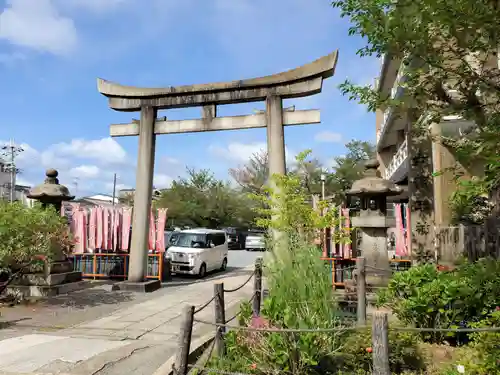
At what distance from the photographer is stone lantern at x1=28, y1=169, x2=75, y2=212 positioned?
1082 centimetres

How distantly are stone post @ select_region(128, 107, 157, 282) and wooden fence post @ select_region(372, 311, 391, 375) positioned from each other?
8.89 meters

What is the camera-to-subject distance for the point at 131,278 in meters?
10.9

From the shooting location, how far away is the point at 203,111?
11164mm

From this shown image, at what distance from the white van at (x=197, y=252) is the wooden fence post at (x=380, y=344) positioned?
38.1 feet

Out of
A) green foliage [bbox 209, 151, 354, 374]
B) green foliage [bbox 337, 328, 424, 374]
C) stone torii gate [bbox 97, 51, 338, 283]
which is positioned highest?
stone torii gate [bbox 97, 51, 338, 283]

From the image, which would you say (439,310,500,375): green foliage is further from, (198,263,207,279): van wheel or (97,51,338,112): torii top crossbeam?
(198,263,207,279): van wheel

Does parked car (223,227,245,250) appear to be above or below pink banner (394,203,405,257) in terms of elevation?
below

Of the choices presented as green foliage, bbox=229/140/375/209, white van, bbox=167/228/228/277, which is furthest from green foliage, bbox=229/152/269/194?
white van, bbox=167/228/228/277

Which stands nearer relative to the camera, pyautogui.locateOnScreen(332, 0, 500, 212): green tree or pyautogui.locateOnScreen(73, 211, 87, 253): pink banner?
pyautogui.locateOnScreen(332, 0, 500, 212): green tree

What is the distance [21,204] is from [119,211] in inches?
186

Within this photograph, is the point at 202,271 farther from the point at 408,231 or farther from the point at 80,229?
the point at 408,231

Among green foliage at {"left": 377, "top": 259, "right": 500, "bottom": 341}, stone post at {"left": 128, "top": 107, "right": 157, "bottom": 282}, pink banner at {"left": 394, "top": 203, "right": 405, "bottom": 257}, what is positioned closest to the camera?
green foliage at {"left": 377, "top": 259, "right": 500, "bottom": 341}

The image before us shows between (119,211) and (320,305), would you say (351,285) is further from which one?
(119,211)

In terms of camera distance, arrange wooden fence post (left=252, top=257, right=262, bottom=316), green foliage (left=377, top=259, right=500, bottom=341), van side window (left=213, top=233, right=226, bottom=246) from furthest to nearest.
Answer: van side window (left=213, top=233, right=226, bottom=246), wooden fence post (left=252, top=257, right=262, bottom=316), green foliage (left=377, top=259, right=500, bottom=341)
